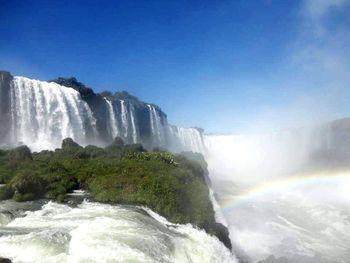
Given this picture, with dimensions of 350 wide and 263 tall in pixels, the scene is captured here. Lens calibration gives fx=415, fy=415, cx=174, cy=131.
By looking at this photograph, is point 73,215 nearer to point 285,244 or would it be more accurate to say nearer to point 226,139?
point 285,244

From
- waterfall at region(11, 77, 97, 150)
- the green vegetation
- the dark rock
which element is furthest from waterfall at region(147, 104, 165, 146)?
the green vegetation

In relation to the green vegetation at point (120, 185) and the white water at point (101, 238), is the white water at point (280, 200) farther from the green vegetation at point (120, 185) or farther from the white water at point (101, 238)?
the white water at point (101, 238)

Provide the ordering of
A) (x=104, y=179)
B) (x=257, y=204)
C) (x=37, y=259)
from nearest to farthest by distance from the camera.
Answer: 1. (x=37, y=259)
2. (x=104, y=179)
3. (x=257, y=204)

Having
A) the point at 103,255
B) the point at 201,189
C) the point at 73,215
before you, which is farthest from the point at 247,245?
the point at 103,255

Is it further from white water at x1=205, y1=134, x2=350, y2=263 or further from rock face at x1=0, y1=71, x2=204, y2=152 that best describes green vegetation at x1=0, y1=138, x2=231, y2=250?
rock face at x1=0, y1=71, x2=204, y2=152

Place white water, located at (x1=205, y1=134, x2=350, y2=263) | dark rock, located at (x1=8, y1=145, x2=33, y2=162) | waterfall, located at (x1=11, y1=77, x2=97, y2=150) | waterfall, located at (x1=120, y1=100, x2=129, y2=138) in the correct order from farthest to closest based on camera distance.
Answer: waterfall, located at (x1=120, y1=100, x2=129, y2=138), waterfall, located at (x1=11, y1=77, x2=97, y2=150), dark rock, located at (x1=8, y1=145, x2=33, y2=162), white water, located at (x1=205, y1=134, x2=350, y2=263)
